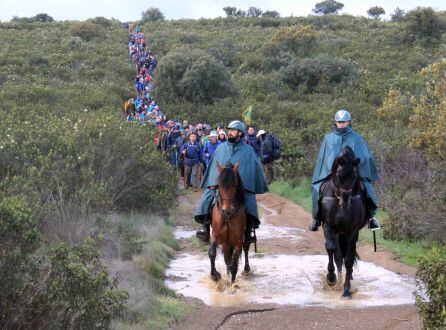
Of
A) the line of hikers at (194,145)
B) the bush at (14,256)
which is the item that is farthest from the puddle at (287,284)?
the line of hikers at (194,145)

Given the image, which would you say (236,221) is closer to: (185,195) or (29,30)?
(185,195)

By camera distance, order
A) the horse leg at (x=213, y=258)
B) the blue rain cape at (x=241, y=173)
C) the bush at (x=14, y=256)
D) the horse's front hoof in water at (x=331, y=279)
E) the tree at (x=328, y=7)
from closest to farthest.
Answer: the bush at (x=14, y=256)
the horse's front hoof in water at (x=331, y=279)
the horse leg at (x=213, y=258)
the blue rain cape at (x=241, y=173)
the tree at (x=328, y=7)

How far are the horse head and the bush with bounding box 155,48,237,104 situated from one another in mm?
22839

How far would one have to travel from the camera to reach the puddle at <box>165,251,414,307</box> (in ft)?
31.3

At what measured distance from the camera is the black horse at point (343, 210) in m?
9.59

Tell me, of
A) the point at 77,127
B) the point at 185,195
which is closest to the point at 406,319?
the point at 77,127

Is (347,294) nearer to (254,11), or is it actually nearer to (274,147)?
(274,147)

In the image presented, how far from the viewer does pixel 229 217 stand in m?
10.1

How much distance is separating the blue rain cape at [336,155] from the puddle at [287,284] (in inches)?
47.3

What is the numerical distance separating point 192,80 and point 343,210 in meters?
23.5

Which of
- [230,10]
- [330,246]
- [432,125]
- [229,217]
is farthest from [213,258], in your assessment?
[230,10]

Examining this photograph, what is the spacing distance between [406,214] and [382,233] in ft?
3.54

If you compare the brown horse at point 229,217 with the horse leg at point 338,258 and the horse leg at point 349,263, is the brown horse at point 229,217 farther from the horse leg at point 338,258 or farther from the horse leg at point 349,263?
the horse leg at point 349,263

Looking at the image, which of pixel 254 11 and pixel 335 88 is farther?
pixel 254 11
